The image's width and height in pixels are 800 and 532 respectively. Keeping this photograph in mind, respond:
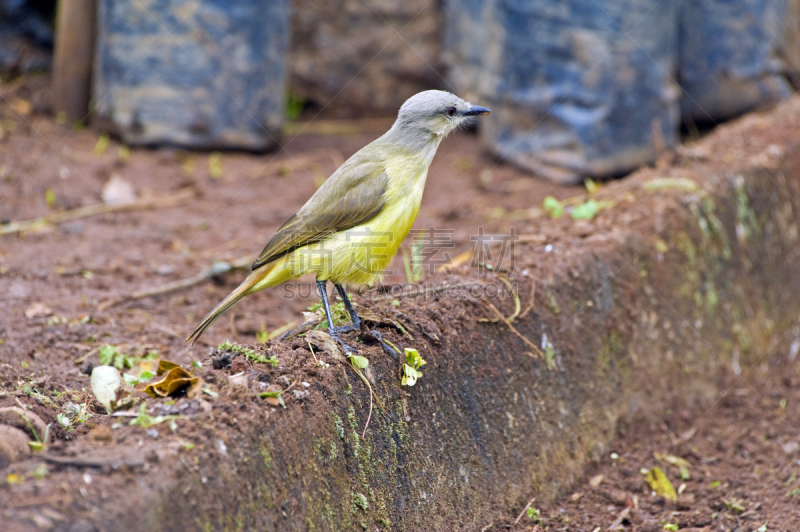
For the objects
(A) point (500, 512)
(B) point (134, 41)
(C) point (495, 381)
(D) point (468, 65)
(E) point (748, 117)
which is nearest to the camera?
(A) point (500, 512)

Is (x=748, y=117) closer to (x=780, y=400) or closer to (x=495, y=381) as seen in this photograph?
(x=780, y=400)

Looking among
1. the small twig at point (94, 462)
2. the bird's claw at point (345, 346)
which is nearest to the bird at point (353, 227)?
the bird's claw at point (345, 346)

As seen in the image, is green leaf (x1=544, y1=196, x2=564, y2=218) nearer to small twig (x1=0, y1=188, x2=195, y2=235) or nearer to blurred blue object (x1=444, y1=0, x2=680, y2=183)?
blurred blue object (x1=444, y1=0, x2=680, y2=183)

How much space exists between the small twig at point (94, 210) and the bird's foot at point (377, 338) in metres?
3.70

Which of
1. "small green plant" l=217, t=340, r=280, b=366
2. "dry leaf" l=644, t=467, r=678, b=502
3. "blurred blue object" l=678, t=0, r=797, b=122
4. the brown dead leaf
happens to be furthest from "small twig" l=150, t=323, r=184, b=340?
"blurred blue object" l=678, t=0, r=797, b=122

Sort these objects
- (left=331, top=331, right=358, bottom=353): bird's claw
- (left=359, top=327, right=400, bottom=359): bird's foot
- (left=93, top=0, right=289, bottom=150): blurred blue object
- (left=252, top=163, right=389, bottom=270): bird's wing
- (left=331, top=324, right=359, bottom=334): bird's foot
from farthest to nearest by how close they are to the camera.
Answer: (left=93, top=0, right=289, bottom=150): blurred blue object → (left=252, top=163, right=389, bottom=270): bird's wing → (left=331, top=324, right=359, bottom=334): bird's foot → (left=359, top=327, right=400, bottom=359): bird's foot → (left=331, top=331, right=358, bottom=353): bird's claw

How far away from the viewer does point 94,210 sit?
632cm

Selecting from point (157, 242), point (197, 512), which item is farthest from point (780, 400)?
point (157, 242)

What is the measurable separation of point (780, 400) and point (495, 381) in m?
2.59

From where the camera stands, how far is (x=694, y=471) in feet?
13.7

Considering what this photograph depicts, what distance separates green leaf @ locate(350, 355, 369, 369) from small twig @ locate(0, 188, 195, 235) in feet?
12.7

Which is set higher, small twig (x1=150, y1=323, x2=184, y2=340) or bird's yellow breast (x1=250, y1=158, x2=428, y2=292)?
bird's yellow breast (x1=250, y1=158, x2=428, y2=292)

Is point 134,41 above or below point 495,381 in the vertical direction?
above

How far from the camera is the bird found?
365 centimetres
